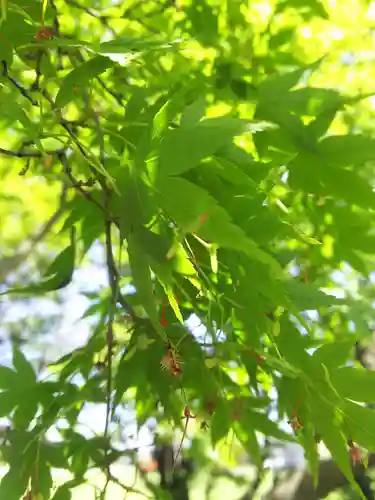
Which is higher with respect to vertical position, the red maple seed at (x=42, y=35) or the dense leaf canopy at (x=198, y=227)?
the red maple seed at (x=42, y=35)

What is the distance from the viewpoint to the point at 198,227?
11.6 inches

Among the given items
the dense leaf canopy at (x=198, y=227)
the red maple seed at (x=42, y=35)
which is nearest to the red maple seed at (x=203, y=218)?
the dense leaf canopy at (x=198, y=227)

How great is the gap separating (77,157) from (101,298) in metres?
0.14

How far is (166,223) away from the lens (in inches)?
13.6

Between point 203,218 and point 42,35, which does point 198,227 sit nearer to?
point 203,218

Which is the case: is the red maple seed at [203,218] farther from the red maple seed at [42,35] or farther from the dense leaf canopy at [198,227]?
the red maple seed at [42,35]

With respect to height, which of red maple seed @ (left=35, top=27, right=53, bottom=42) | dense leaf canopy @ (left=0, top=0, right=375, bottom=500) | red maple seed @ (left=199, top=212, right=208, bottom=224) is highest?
red maple seed @ (left=35, top=27, right=53, bottom=42)

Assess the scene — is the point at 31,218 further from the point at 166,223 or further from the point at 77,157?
the point at 166,223

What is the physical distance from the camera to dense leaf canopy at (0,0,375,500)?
1.10ft

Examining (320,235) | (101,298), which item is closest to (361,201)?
(320,235)

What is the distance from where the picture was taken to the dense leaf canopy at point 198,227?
334 mm

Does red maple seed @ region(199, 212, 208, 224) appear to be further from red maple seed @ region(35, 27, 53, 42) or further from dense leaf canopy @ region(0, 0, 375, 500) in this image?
red maple seed @ region(35, 27, 53, 42)

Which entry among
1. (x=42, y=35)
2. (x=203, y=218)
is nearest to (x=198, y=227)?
(x=203, y=218)

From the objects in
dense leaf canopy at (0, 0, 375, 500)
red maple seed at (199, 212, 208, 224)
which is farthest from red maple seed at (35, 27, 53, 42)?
red maple seed at (199, 212, 208, 224)
